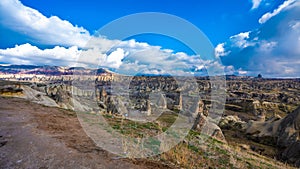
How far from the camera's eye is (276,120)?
125ft

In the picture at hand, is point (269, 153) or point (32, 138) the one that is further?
point (269, 153)

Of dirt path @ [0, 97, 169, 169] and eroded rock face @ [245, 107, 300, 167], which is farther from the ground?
dirt path @ [0, 97, 169, 169]

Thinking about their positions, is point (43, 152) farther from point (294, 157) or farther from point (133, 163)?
point (294, 157)

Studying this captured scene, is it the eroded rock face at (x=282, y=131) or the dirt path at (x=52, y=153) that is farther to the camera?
the eroded rock face at (x=282, y=131)

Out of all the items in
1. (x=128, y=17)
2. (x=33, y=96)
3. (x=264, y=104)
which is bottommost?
(x=264, y=104)

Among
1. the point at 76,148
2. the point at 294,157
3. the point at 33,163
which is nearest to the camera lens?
the point at 33,163

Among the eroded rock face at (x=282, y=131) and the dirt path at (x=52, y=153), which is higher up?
the dirt path at (x=52, y=153)

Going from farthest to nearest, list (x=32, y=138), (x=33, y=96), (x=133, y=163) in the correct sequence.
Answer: (x=33, y=96) → (x=32, y=138) → (x=133, y=163)

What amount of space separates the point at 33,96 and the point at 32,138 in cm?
1834

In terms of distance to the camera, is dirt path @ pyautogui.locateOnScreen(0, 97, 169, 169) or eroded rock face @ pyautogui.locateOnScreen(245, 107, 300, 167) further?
eroded rock face @ pyautogui.locateOnScreen(245, 107, 300, 167)

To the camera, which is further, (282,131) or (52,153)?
(282,131)

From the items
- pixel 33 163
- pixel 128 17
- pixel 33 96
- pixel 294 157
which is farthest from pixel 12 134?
pixel 294 157

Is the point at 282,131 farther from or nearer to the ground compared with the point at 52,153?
nearer to the ground

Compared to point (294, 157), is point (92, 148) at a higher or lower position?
higher
